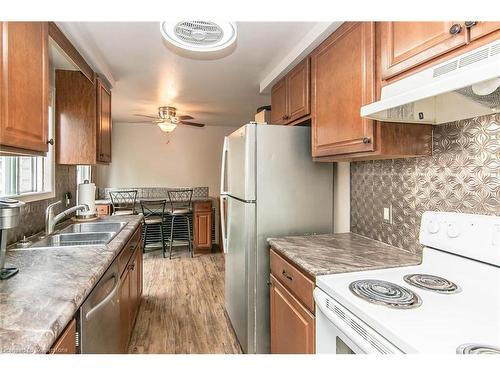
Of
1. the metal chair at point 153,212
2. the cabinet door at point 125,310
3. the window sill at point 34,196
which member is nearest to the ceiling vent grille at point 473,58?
the cabinet door at point 125,310

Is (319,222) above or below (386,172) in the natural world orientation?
below

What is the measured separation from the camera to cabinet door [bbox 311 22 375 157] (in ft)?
4.41

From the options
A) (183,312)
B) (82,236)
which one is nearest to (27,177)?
(82,236)

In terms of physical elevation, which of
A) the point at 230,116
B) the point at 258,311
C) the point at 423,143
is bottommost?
the point at 258,311

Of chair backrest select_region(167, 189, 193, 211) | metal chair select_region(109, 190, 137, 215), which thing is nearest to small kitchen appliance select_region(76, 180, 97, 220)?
metal chair select_region(109, 190, 137, 215)

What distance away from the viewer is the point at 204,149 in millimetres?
5395

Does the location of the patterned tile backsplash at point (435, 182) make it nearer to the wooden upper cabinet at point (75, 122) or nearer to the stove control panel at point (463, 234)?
the stove control panel at point (463, 234)

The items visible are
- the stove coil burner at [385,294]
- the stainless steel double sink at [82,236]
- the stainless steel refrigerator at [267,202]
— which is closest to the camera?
the stove coil burner at [385,294]

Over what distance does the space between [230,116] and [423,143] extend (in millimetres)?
3521

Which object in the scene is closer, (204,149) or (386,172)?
(386,172)

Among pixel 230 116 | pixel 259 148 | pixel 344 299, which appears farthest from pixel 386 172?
pixel 230 116

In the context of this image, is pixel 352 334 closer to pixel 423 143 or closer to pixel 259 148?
pixel 423 143

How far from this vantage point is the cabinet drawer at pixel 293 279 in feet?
4.25

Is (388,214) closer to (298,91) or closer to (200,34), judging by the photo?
(298,91)
